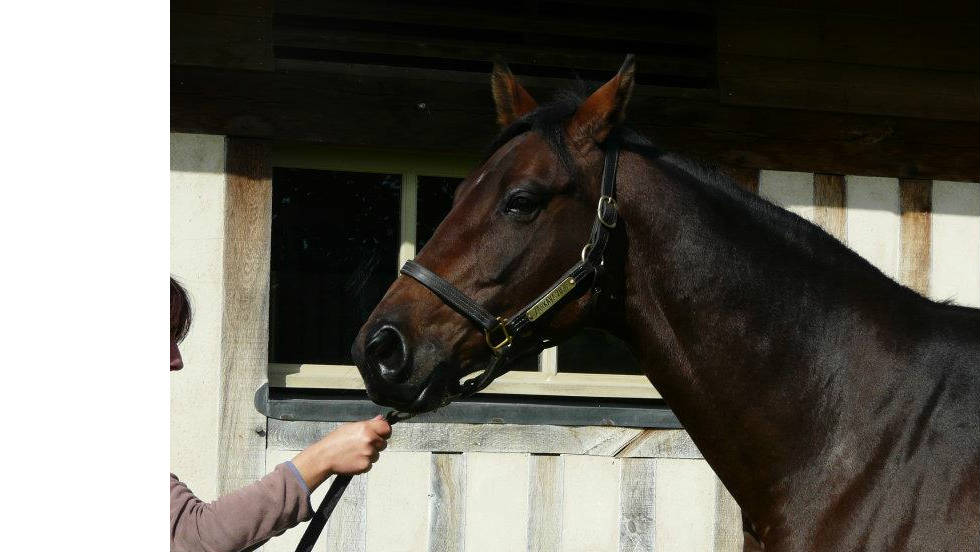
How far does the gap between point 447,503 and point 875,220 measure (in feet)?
7.04

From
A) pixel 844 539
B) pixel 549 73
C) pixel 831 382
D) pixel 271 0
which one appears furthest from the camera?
pixel 549 73

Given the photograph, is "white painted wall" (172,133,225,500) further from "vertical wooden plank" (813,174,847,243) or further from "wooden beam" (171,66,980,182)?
"vertical wooden plank" (813,174,847,243)

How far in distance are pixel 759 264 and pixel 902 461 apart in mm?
494

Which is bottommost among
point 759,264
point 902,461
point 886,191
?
point 902,461

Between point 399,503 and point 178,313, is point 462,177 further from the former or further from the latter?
point 178,313

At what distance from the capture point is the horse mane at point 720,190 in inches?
84.0

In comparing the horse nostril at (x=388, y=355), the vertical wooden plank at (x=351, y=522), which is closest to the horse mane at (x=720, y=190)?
the horse nostril at (x=388, y=355)

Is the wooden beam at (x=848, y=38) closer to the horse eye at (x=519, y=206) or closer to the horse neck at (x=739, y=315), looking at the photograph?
the horse neck at (x=739, y=315)

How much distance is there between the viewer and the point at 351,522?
3670mm

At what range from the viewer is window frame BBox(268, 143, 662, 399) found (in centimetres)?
374

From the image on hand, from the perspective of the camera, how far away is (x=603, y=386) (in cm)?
392

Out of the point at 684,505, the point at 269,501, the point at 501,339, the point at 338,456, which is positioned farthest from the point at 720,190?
the point at 684,505
